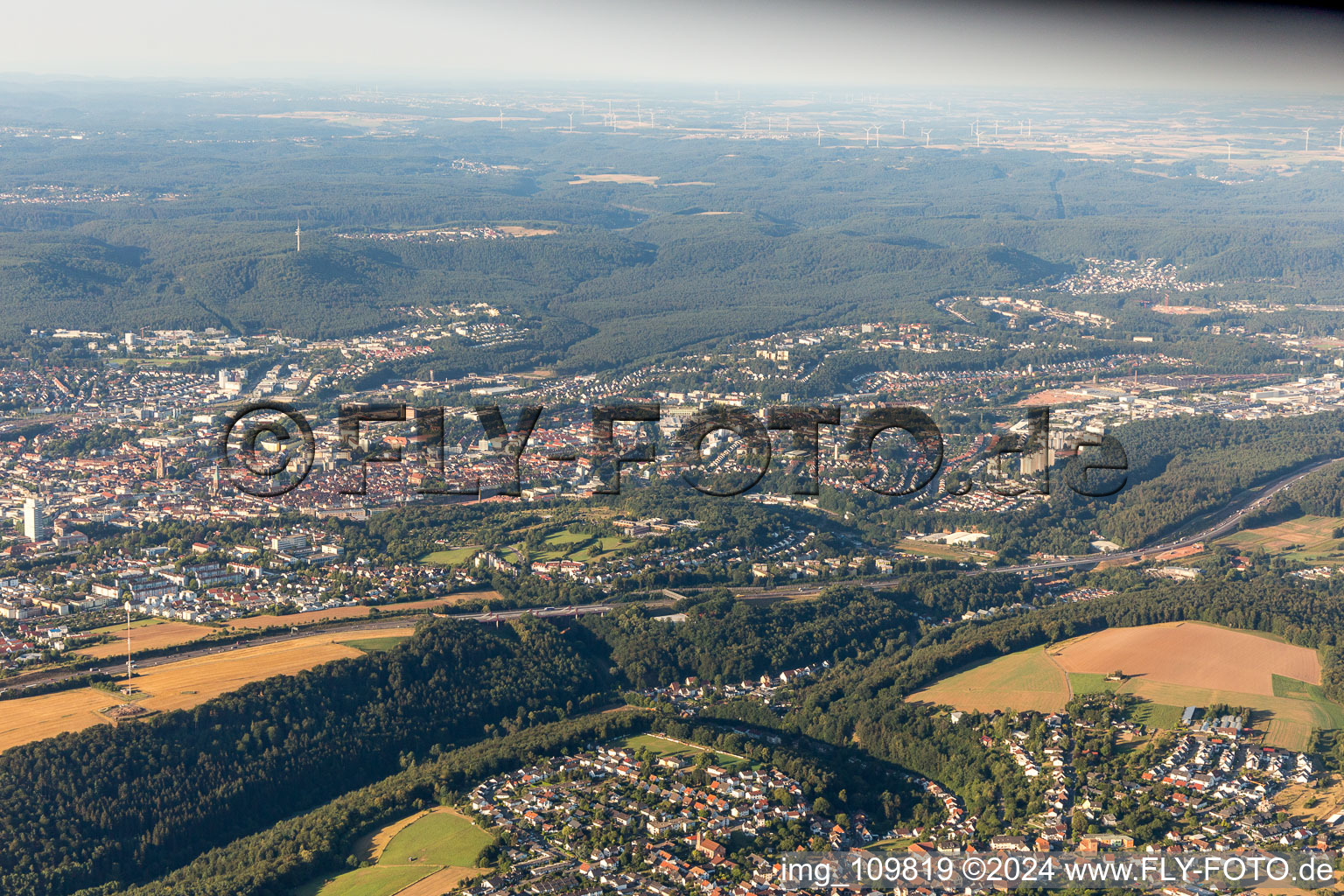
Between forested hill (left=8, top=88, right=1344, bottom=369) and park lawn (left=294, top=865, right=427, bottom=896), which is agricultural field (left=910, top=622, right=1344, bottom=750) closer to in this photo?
park lawn (left=294, top=865, right=427, bottom=896)

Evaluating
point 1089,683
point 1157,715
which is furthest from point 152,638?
point 1157,715

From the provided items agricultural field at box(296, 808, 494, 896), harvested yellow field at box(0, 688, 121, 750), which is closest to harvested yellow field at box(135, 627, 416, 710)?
harvested yellow field at box(0, 688, 121, 750)

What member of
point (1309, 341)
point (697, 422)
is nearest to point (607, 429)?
point (697, 422)

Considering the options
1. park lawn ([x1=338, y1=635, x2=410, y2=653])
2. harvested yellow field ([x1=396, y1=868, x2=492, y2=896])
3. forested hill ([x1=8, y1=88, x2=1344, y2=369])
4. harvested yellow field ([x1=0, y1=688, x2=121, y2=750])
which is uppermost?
forested hill ([x1=8, y1=88, x2=1344, y2=369])

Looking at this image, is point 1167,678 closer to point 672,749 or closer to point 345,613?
point 672,749
